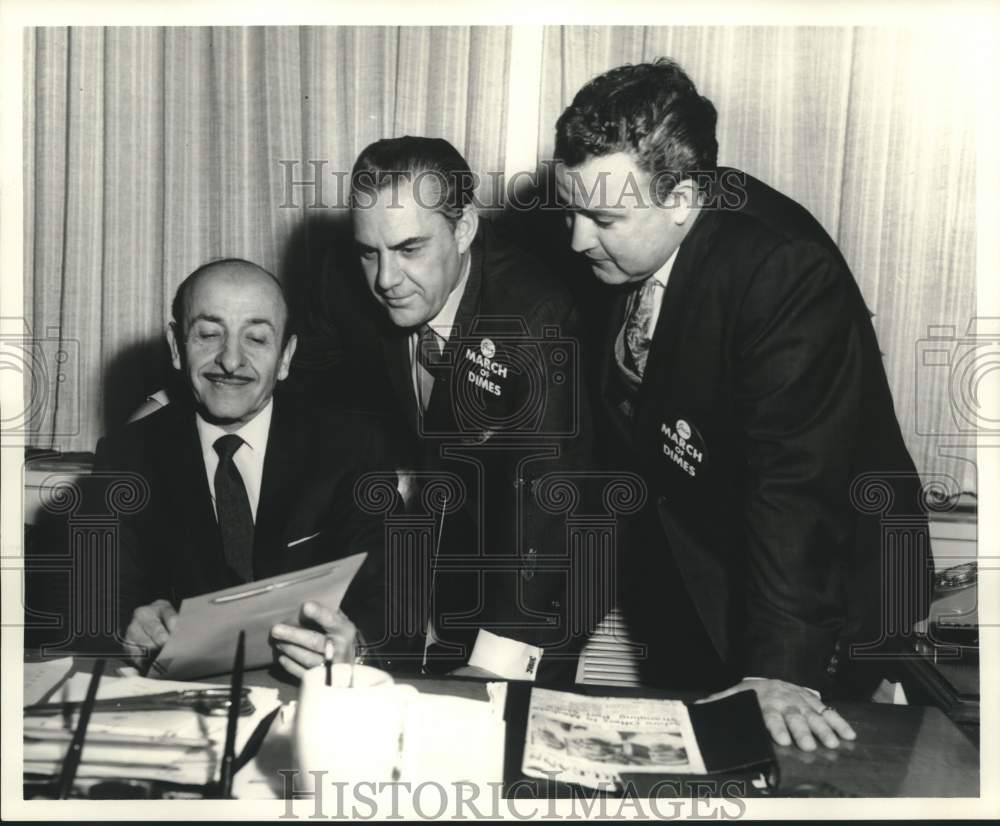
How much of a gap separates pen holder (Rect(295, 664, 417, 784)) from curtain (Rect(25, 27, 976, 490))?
1.05 metres

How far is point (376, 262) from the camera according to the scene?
1.83m

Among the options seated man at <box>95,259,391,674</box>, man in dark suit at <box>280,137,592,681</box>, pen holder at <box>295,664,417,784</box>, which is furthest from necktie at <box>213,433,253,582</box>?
pen holder at <box>295,664,417,784</box>

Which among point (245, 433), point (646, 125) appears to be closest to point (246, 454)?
point (245, 433)

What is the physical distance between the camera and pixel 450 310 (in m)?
1.88

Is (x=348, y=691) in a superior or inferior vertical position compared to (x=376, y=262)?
inferior

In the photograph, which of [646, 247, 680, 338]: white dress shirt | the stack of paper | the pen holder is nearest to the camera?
the pen holder

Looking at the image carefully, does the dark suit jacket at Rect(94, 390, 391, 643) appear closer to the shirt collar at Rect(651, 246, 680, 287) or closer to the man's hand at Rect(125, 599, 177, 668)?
the man's hand at Rect(125, 599, 177, 668)

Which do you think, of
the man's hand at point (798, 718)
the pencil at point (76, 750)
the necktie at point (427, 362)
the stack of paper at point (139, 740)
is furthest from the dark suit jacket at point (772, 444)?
the pencil at point (76, 750)

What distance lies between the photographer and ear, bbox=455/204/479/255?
1.85 meters

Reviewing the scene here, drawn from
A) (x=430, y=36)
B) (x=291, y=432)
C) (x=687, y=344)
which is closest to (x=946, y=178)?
(x=687, y=344)

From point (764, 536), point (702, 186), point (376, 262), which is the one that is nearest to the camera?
point (764, 536)

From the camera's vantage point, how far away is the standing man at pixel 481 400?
5.95 ft

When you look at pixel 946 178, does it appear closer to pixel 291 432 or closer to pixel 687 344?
pixel 687 344

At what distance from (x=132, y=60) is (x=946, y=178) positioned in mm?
1663
